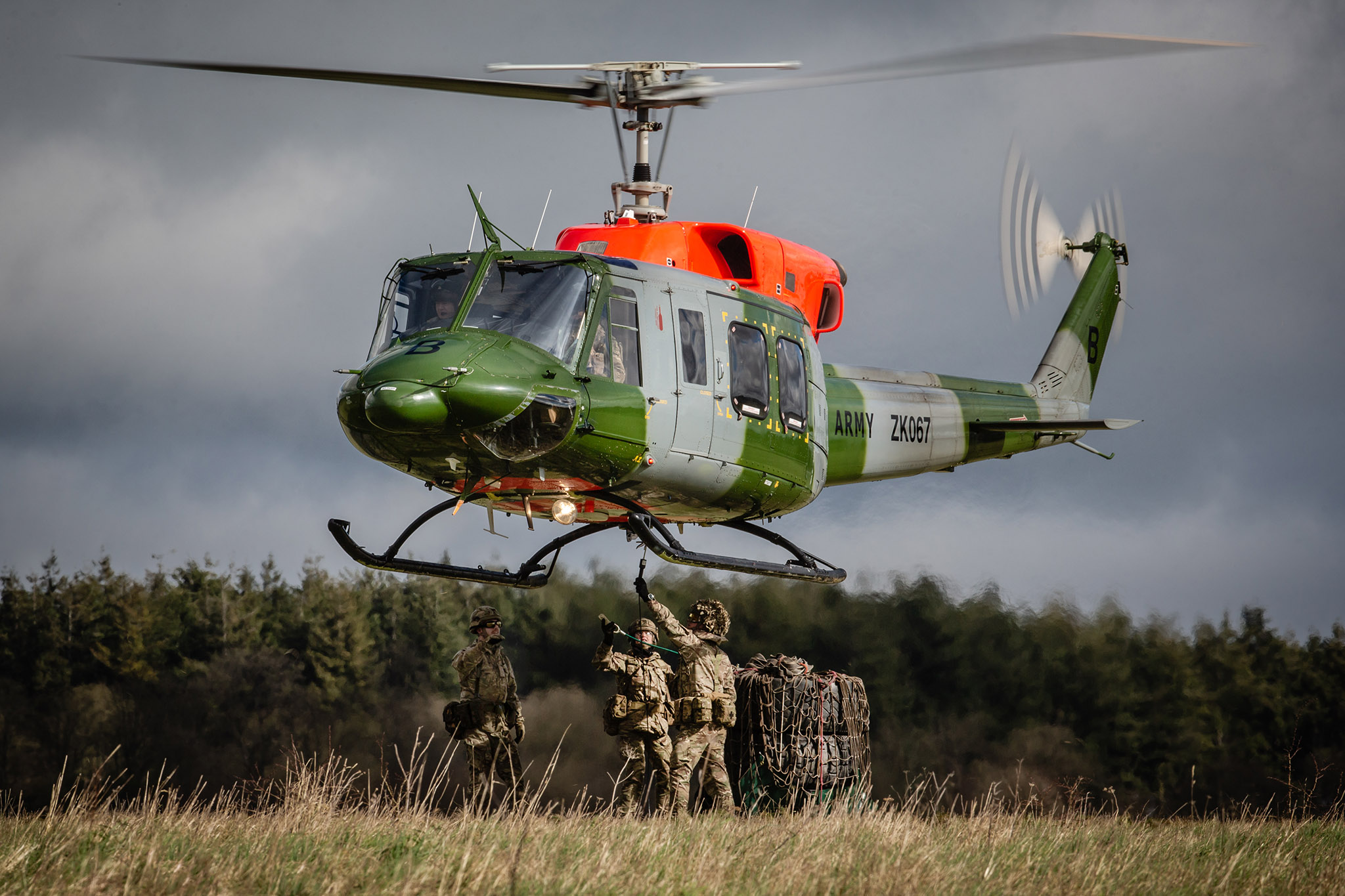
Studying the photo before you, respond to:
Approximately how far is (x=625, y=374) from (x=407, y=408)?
61.3 inches

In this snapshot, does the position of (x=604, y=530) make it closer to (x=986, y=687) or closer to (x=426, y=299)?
(x=426, y=299)

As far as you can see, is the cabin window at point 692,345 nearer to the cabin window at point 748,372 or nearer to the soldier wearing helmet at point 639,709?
the cabin window at point 748,372

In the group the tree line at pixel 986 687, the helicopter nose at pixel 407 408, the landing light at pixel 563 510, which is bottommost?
the tree line at pixel 986 687

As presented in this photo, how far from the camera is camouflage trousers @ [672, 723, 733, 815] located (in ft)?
33.9

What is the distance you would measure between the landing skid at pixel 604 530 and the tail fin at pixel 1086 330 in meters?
5.02

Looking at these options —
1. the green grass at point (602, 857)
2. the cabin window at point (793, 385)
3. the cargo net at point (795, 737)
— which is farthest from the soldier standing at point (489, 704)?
the cabin window at point (793, 385)

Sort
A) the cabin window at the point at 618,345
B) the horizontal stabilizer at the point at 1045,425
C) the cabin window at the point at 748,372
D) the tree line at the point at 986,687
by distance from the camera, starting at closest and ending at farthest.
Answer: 1. the cabin window at the point at 618,345
2. the cabin window at the point at 748,372
3. the horizontal stabilizer at the point at 1045,425
4. the tree line at the point at 986,687

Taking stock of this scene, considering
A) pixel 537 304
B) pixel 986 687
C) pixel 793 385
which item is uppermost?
pixel 537 304

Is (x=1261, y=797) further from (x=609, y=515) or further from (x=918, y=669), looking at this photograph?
(x=609, y=515)

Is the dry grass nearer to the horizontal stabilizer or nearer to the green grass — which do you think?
the green grass

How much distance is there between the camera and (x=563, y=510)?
Result: 9.28m

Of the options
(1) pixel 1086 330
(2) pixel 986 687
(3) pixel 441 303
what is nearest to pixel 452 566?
(3) pixel 441 303

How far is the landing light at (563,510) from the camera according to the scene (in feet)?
30.5

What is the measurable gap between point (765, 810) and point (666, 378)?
11.5 ft
